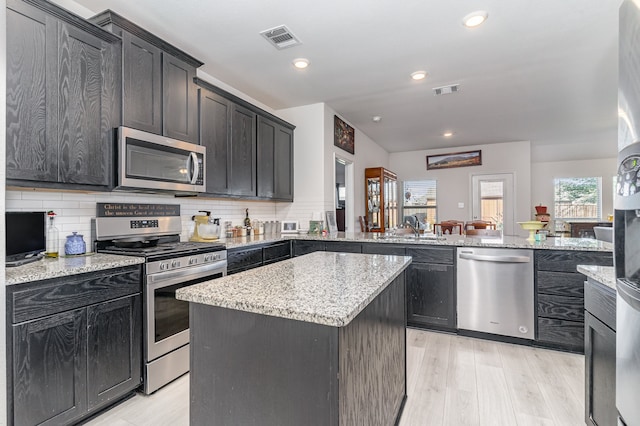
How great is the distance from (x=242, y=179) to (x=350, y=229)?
2357 mm

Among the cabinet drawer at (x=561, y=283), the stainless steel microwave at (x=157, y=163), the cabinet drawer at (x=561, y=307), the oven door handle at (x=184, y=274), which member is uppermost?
the stainless steel microwave at (x=157, y=163)

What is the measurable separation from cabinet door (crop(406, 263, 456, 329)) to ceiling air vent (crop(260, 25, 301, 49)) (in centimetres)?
239

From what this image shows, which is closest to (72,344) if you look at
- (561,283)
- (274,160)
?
(274,160)

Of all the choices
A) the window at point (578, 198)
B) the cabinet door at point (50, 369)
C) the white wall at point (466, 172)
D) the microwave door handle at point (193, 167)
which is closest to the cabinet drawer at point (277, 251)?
the microwave door handle at point (193, 167)

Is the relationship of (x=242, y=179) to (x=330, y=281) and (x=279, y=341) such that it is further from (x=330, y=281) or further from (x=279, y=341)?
(x=279, y=341)

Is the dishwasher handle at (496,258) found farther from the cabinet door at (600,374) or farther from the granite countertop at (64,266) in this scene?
the granite countertop at (64,266)

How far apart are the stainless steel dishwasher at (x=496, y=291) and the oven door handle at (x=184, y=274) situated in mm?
2236

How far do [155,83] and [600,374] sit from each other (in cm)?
326

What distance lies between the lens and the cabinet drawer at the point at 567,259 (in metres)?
2.54

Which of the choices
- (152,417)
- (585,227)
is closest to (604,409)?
(152,417)

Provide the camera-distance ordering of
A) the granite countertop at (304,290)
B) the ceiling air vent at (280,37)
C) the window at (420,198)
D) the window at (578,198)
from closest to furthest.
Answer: the granite countertop at (304,290) → the ceiling air vent at (280,37) → the window at (420,198) → the window at (578,198)

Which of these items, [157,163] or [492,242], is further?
[492,242]

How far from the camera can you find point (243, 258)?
9.82ft

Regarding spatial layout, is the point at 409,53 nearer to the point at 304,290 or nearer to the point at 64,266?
the point at 304,290
